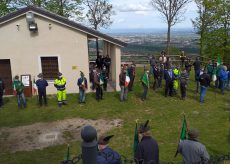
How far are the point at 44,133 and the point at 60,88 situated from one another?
3.56 meters

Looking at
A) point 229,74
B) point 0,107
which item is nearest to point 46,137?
point 0,107

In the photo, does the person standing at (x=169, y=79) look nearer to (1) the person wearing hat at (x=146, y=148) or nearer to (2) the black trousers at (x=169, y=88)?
(2) the black trousers at (x=169, y=88)

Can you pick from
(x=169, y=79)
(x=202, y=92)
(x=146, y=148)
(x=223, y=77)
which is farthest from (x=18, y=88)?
(x=223, y=77)

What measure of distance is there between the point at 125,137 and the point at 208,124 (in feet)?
13.0

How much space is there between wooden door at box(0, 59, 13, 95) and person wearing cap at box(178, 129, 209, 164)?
1416cm

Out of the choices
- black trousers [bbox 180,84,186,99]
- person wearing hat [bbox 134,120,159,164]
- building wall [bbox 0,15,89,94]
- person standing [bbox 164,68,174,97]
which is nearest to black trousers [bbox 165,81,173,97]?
person standing [bbox 164,68,174,97]

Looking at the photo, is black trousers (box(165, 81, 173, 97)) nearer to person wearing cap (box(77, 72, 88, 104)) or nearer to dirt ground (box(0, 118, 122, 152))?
dirt ground (box(0, 118, 122, 152))

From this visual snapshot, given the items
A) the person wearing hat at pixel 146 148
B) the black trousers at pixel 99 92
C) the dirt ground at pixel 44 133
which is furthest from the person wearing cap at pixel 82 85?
the person wearing hat at pixel 146 148

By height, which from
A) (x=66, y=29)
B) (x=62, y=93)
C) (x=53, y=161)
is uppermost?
(x=66, y=29)

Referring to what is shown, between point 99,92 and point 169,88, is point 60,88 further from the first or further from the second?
point 169,88

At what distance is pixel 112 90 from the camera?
754 inches

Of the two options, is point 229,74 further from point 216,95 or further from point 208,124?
point 208,124

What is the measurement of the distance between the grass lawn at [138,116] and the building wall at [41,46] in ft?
6.03

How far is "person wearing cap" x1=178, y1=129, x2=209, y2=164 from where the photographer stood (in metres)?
6.41
